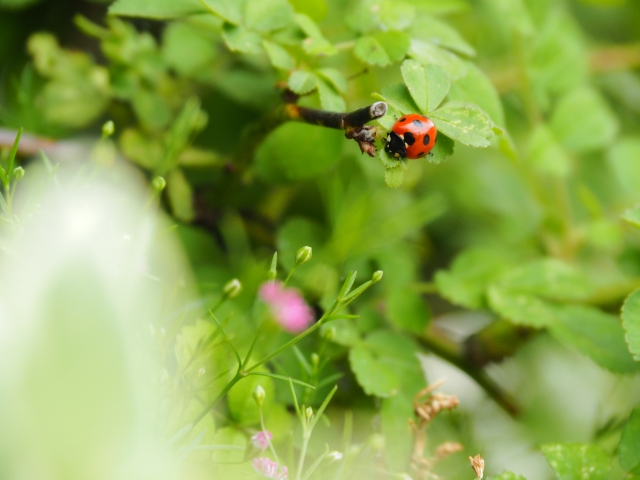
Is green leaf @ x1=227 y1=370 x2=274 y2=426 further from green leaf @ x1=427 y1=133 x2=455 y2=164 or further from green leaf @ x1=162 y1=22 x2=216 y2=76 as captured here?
green leaf @ x1=162 y1=22 x2=216 y2=76

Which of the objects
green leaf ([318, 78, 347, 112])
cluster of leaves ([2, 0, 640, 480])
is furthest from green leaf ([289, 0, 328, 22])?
green leaf ([318, 78, 347, 112])

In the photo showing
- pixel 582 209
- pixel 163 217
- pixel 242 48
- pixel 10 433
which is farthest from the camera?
pixel 582 209

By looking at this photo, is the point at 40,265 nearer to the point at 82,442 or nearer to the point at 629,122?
the point at 82,442

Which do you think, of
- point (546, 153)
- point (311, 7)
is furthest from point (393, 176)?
point (546, 153)

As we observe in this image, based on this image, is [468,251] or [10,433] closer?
[10,433]

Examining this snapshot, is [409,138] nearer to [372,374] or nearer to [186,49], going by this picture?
[372,374]

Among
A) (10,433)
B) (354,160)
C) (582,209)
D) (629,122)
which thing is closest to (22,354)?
(10,433)
